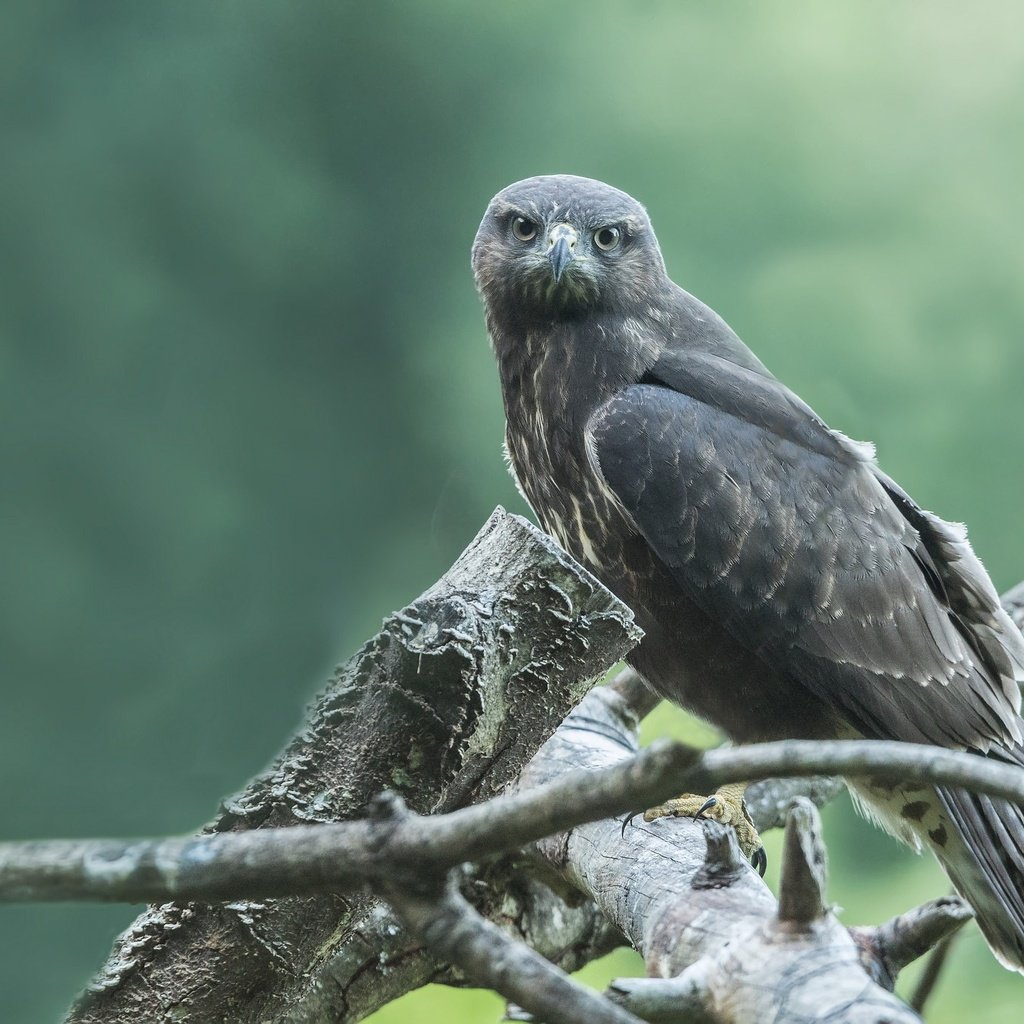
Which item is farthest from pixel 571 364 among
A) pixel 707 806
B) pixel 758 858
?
pixel 758 858

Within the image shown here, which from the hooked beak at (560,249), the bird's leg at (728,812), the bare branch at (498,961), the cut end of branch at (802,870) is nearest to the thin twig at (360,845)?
the bare branch at (498,961)

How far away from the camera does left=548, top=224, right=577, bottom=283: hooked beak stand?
2660 millimetres

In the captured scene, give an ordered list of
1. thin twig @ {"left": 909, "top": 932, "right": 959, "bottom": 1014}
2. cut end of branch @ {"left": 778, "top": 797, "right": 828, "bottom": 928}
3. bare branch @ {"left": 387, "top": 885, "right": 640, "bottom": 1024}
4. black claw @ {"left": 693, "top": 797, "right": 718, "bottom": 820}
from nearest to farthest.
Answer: bare branch @ {"left": 387, "top": 885, "right": 640, "bottom": 1024} → cut end of branch @ {"left": 778, "top": 797, "right": 828, "bottom": 928} → thin twig @ {"left": 909, "top": 932, "right": 959, "bottom": 1014} → black claw @ {"left": 693, "top": 797, "right": 718, "bottom": 820}

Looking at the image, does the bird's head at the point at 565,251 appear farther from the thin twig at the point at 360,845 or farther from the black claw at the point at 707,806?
the thin twig at the point at 360,845

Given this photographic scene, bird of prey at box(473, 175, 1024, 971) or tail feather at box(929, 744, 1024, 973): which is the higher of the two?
bird of prey at box(473, 175, 1024, 971)

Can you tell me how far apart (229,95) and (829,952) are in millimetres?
1796

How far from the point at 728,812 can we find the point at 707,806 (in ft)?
0.31

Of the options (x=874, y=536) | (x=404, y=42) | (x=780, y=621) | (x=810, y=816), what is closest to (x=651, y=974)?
(x=810, y=816)

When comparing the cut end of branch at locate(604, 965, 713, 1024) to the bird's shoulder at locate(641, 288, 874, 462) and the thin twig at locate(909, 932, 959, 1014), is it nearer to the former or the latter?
the thin twig at locate(909, 932, 959, 1014)

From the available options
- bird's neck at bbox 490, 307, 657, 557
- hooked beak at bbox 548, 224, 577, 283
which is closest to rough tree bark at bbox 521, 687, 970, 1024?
bird's neck at bbox 490, 307, 657, 557

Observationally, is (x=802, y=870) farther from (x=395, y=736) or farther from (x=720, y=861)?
(x=395, y=736)

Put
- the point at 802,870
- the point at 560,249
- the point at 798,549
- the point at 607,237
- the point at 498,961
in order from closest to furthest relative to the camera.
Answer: the point at 498,961 → the point at 802,870 → the point at 798,549 → the point at 560,249 → the point at 607,237

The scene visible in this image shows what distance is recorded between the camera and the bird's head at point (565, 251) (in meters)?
2.73

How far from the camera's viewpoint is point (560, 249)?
2.66 m
